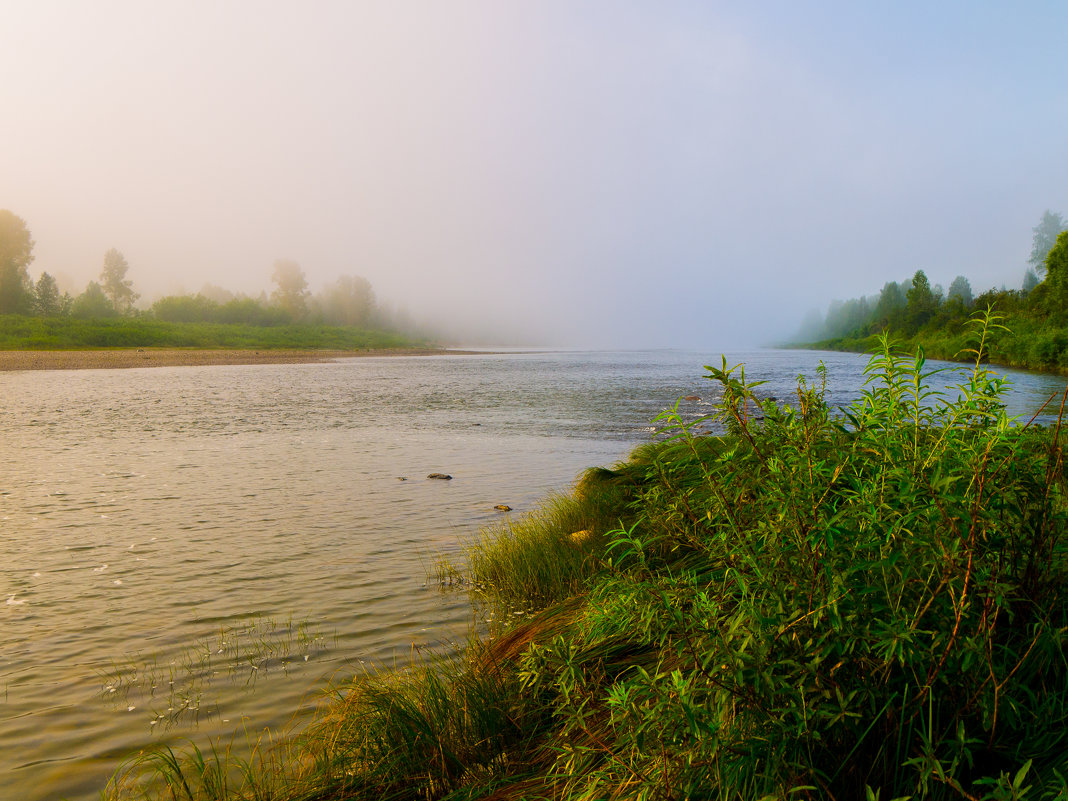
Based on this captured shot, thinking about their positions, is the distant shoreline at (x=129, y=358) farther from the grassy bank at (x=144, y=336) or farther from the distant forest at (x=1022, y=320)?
the distant forest at (x=1022, y=320)

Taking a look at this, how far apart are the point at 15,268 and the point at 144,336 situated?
76.8ft

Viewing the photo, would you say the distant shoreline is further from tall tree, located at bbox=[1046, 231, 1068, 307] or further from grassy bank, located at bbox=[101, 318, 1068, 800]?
tall tree, located at bbox=[1046, 231, 1068, 307]

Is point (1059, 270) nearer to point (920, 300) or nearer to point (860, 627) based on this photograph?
point (920, 300)

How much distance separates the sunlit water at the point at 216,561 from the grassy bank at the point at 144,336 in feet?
227

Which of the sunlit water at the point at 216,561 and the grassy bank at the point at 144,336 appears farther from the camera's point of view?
the grassy bank at the point at 144,336

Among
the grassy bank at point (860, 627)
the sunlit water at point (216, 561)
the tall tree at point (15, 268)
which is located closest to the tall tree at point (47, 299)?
the tall tree at point (15, 268)

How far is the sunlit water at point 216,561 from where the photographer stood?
5.51 metres

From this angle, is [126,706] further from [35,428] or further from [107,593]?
[35,428]

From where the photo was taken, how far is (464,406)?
33312 mm

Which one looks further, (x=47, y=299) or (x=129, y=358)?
(x=47, y=299)

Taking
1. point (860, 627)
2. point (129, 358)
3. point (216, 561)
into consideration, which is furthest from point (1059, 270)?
point (129, 358)

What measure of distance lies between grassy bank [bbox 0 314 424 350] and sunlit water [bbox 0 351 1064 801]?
69.3m

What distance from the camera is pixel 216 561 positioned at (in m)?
9.48

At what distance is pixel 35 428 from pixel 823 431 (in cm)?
2695
